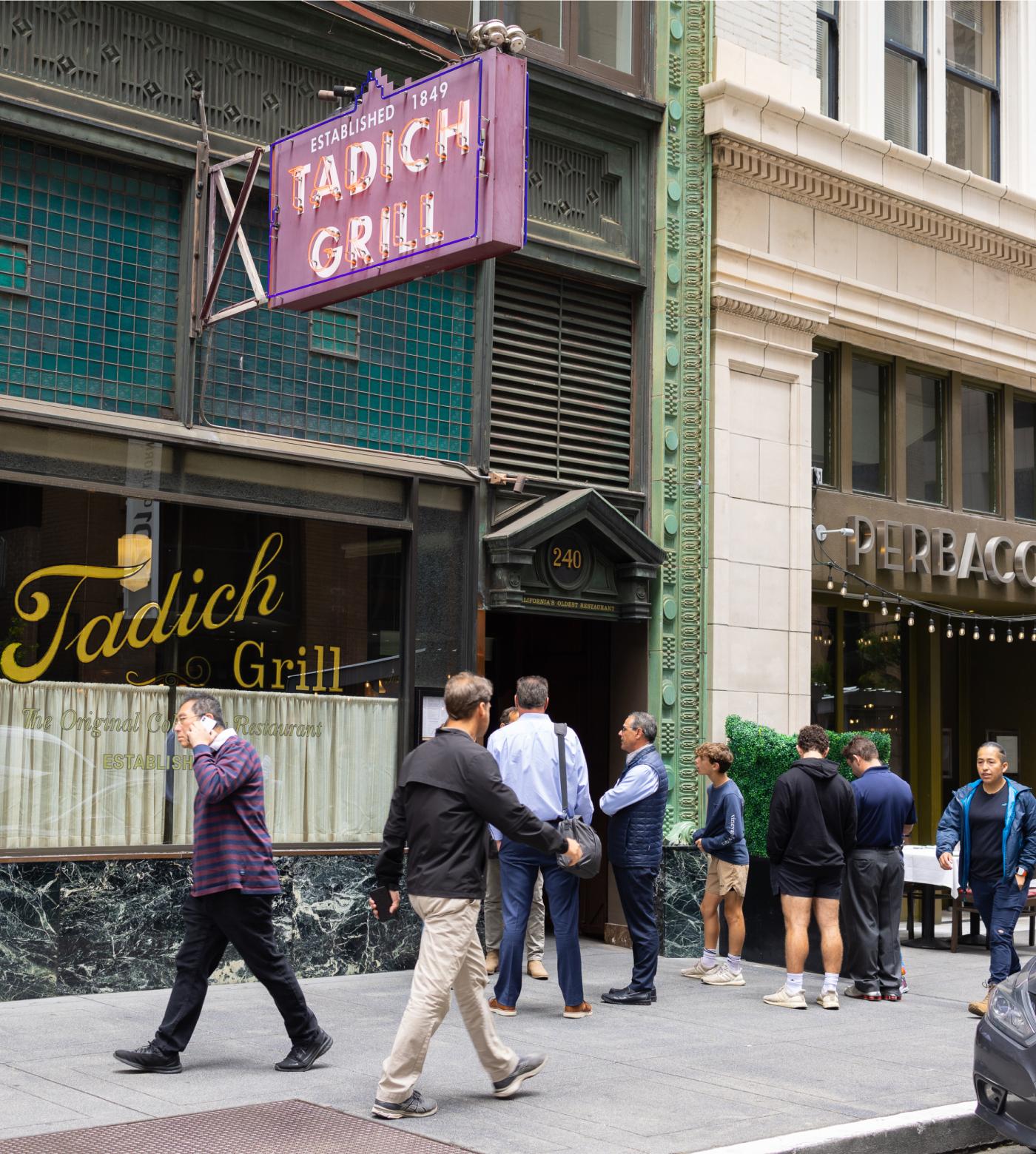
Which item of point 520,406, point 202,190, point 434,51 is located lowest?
point 520,406

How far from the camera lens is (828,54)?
50.6 ft

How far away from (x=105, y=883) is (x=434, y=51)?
637 cm

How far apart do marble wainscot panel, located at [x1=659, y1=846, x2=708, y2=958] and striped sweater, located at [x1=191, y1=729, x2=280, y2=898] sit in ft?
19.0

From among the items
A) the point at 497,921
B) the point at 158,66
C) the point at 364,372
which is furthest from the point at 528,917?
the point at 158,66

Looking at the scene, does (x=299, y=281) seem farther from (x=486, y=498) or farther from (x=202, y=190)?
(x=486, y=498)

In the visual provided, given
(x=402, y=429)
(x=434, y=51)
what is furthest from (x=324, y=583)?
(x=434, y=51)

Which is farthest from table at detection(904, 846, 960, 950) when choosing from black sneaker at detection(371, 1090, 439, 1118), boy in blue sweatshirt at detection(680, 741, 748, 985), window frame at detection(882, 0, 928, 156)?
black sneaker at detection(371, 1090, 439, 1118)

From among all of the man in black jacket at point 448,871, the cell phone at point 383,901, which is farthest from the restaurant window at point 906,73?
the cell phone at point 383,901

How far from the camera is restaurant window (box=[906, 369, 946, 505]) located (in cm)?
Result: 1599

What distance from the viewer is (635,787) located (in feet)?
33.3

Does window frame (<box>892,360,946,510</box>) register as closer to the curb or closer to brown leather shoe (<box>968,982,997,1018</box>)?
brown leather shoe (<box>968,982,997,1018</box>)

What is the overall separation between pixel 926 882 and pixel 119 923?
25.0 ft

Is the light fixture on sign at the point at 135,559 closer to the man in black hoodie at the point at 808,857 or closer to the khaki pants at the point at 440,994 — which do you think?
the khaki pants at the point at 440,994

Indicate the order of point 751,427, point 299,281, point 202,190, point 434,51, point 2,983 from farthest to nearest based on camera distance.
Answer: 1. point 751,427
2. point 434,51
3. point 202,190
4. point 299,281
5. point 2,983
